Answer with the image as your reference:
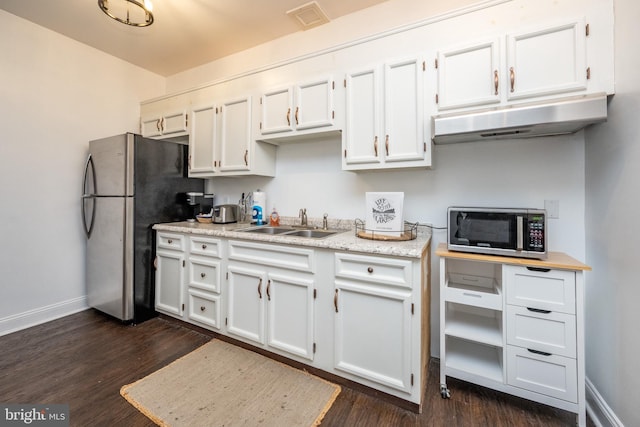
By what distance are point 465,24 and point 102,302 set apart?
3.92 m

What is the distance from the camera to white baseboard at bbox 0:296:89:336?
7.77 ft

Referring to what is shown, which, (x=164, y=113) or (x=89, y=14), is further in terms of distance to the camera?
(x=164, y=113)

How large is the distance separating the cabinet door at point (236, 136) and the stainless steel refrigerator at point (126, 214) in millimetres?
640

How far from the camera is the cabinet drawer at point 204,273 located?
220 cm

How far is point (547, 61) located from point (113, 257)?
143 inches

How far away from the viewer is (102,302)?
104 inches

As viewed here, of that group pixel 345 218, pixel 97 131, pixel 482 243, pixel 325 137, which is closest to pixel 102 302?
pixel 97 131

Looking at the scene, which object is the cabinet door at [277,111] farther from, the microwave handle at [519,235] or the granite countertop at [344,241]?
the microwave handle at [519,235]

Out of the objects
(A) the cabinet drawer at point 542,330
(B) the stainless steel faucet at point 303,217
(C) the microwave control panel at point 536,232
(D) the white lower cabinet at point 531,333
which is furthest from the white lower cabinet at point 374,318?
(B) the stainless steel faucet at point 303,217

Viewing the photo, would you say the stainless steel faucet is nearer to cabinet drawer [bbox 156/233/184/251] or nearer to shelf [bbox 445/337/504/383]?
cabinet drawer [bbox 156/233/184/251]

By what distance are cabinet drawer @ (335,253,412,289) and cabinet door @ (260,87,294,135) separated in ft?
4.15

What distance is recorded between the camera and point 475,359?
1.68m

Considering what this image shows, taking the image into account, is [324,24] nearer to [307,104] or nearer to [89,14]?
[307,104]

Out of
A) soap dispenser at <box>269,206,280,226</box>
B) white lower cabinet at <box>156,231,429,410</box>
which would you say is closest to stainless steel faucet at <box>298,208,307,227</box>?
soap dispenser at <box>269,206,280,226</box>
